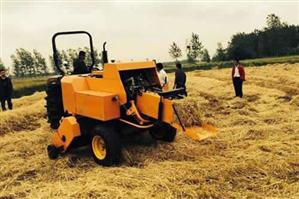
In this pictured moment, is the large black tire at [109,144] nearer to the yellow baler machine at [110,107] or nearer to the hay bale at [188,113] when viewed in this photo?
the yellow baler machine at [110,107]

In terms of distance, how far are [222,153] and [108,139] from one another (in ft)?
6.67

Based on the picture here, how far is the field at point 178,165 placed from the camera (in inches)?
215

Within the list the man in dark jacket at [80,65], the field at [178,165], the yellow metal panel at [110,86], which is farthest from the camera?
the man in dark jacket at [80,65]

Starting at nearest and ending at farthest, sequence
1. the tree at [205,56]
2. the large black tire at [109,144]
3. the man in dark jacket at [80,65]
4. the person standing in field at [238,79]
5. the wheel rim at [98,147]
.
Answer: the large black tire at [109,144]
the wheel rim at [98,147]
the man in dark jacket at [80,65]
the person standing in field at [238,79]
the tree at [205,56]

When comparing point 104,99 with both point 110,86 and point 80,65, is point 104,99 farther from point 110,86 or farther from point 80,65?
point 80,65

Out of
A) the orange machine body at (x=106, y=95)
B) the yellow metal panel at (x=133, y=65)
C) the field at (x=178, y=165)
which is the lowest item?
the field at (x=178, y=165)

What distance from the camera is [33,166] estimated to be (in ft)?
23.4

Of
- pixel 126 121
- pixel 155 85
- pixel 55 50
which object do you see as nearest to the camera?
pixel 126 121

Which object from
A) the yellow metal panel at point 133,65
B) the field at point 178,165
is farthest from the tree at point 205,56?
the yellow metal panel at point 133,65

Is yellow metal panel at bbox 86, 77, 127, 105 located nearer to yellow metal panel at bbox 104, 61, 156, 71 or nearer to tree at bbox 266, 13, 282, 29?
yellow metal panel at bbox 104, 61, 156, 71

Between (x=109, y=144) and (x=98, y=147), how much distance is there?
0.51 meters

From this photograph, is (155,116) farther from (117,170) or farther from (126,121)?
(117,170)

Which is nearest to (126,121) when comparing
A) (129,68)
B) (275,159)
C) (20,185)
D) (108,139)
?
(108,139)

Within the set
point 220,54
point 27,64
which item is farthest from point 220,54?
point 27,64
